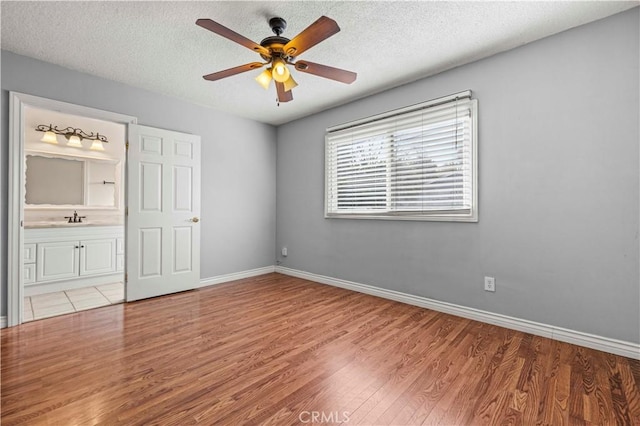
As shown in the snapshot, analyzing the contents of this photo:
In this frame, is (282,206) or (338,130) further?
(282,206)

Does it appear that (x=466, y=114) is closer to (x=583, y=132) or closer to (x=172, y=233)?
(x=583, y=132)

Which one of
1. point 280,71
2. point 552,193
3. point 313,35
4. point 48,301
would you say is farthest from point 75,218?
point 552,193

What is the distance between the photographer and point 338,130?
4191mm

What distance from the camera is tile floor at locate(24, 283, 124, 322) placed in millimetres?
3129

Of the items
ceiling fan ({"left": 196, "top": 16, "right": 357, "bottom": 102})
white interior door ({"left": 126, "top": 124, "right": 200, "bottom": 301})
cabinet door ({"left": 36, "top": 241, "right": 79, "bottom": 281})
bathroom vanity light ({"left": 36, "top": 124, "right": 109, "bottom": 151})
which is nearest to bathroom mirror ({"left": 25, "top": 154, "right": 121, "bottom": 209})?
bathroom vanity light ({"left": 36, "top": 124, "right": 109, "bottom": 151})

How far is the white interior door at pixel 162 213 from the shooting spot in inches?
139

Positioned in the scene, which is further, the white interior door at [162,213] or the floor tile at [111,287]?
the floor tile at [111,287]

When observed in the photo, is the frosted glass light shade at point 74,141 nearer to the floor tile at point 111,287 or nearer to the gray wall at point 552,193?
the floor tile at point 111,287

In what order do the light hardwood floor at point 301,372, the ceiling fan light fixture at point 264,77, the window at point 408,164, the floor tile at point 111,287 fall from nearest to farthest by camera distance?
the light hardwood floor at point 301,372 < the ceiling fan light fixture at point 264,77 < the window at point 408,164 < the floor tile at point 111,287

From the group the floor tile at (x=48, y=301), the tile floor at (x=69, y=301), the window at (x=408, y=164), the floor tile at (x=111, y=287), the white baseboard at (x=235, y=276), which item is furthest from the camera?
the white baseboard at (x=235, y=276)

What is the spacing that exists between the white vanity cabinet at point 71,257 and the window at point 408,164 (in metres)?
3.33

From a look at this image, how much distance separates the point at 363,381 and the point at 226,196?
341 cm

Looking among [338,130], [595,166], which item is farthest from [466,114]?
[338,130]

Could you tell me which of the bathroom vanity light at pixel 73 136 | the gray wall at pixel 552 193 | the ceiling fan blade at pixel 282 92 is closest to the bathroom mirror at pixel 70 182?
the bathroom vanity light at pixel 73 136
